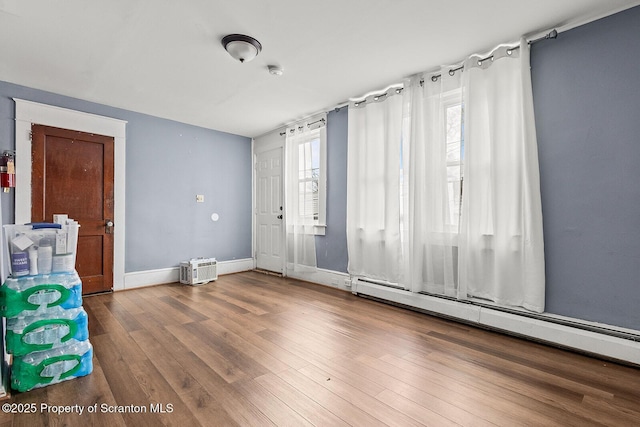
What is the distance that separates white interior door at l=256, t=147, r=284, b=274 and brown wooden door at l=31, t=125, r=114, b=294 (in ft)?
8.05

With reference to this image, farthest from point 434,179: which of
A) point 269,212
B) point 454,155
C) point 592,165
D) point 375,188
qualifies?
point 269,212

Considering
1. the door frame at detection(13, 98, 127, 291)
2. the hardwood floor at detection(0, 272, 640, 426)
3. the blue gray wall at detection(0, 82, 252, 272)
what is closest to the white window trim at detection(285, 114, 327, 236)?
the hardwood floor at detection(0, 272, 640, 426)

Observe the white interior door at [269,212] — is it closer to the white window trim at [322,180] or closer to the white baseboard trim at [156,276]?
the white baseboard trim at [156,276]

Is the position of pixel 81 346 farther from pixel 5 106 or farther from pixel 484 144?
pixel 484 144

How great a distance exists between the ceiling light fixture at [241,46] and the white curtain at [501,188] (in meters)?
2.07

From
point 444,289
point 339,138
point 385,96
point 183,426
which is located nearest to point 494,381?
point 444,289

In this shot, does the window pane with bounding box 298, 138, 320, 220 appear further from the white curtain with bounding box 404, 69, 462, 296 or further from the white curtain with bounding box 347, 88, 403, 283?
the white curtain with bounding box 404, 69, 462, 296

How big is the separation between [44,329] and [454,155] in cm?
371

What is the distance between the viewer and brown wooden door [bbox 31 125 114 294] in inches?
150

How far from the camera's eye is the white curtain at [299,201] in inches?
192

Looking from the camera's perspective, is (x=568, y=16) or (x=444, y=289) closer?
(x=568, y=16)

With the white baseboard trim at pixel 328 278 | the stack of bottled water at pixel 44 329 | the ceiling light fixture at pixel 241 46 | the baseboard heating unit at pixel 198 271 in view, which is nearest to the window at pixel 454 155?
the white baseboard trim at pixel 328 278

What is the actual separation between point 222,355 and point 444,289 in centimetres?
225

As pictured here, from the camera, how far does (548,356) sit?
234cm
